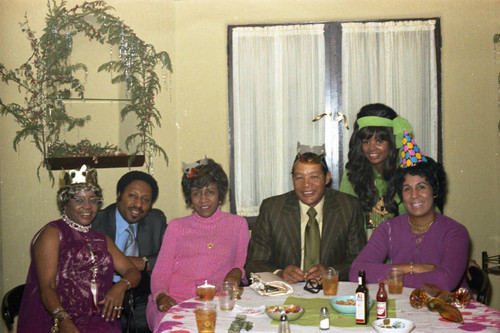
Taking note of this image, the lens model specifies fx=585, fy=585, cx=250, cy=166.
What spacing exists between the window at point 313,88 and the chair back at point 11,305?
2.56 meters

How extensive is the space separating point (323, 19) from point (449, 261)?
9.82 ft

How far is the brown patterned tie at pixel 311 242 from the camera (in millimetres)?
3449

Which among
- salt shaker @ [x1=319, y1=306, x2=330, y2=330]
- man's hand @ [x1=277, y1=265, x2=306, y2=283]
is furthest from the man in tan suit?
salt shaker @ [x1=319, y1=306, x2=330, y2=330]

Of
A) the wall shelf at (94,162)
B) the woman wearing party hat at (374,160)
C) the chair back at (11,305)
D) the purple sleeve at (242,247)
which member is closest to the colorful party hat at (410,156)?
the woman wearing party hat at (374,160)

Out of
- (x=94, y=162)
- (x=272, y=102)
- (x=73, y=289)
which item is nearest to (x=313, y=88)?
(x=272, y=102)

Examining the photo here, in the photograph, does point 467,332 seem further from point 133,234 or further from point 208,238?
point 133,234

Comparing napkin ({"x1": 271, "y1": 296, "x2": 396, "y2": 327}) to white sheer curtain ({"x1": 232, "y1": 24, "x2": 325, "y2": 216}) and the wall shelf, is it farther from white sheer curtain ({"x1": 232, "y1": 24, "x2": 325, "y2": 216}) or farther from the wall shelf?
white sheer curtain ({"x1": 232, "y1": 24, "x2": 325, "y2": 216})

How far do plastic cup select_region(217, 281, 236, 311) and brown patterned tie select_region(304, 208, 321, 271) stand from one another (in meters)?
0.94

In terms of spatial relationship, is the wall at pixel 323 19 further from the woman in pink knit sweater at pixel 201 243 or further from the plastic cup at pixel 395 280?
the plastic cup at pixel 395 280

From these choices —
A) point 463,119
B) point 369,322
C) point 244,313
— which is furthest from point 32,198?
point 463,119

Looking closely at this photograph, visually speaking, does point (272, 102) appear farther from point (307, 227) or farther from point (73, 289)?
point (73, 289)

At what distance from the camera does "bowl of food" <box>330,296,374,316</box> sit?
2457 millimetres

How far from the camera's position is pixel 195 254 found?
3.51 metres

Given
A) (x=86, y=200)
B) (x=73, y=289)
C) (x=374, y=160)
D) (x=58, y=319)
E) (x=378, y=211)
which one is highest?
(x=374, y=160)
